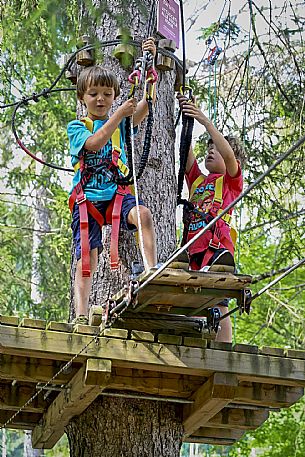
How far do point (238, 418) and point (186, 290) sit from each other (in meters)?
1.29

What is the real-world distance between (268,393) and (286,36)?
3238 mm

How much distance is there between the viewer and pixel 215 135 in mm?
4949

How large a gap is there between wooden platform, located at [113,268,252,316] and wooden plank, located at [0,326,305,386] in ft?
0.62

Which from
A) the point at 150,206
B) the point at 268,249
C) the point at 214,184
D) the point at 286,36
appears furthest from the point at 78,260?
the point at 268,249

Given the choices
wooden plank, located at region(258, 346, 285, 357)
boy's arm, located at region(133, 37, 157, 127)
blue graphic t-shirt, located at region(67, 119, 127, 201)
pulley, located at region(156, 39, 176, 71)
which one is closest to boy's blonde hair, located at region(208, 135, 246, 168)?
pulley, located at region(156, 39, 176, 71)

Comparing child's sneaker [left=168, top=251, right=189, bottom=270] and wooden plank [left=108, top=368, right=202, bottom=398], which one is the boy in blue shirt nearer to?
wooden plank [left=108, top=368, right=202, bottom=398]

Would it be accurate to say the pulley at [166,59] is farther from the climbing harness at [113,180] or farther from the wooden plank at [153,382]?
the wooden plank at [153,382]

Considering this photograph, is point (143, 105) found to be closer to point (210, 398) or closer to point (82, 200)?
point (82, 200)

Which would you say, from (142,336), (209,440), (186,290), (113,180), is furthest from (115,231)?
(209,440)

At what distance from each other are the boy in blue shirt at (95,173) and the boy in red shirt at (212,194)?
0.47m

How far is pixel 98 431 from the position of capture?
15.5 feet

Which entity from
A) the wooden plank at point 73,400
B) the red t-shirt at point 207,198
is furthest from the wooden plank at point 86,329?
the red t-shirt at point 207,198

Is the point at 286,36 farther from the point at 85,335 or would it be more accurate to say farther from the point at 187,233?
the point at 85,335

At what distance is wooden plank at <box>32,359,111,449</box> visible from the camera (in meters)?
4.17
